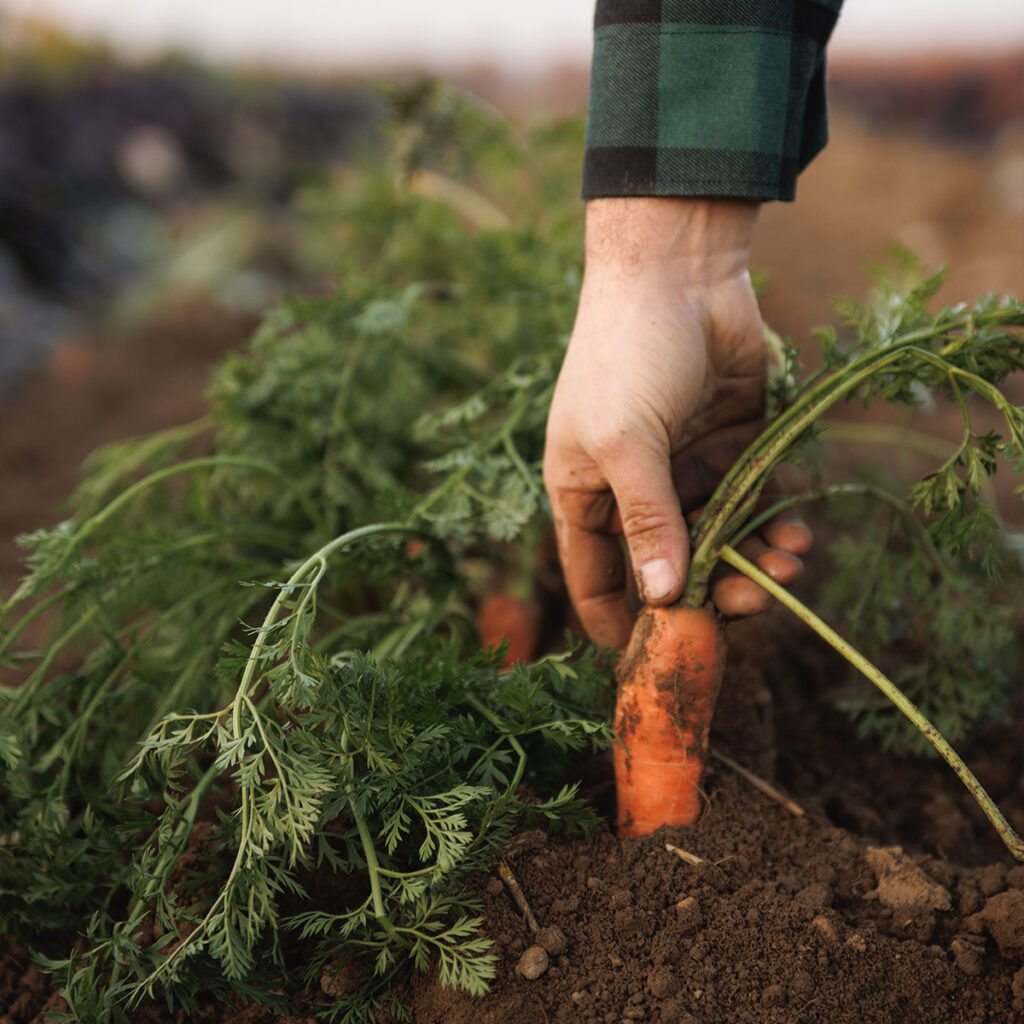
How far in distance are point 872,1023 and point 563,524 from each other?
0.94 meters

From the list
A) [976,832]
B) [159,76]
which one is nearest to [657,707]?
[976,832]

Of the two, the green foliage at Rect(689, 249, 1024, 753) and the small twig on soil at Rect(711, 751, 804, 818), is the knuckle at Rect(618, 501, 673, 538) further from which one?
the small twig on soil at Rect(711, 751, 804, 818)

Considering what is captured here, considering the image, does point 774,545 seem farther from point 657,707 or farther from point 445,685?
point 445,685

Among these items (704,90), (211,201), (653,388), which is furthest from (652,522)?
(211,201)

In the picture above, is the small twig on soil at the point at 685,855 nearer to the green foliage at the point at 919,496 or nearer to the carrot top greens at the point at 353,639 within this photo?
the carrot top greens at the point at 353,639

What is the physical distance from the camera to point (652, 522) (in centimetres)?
155

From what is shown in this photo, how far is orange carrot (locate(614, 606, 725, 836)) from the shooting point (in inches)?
61.9

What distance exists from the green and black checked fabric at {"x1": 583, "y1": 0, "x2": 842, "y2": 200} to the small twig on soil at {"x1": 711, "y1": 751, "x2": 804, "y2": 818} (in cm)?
102

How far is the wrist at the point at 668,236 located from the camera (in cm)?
163

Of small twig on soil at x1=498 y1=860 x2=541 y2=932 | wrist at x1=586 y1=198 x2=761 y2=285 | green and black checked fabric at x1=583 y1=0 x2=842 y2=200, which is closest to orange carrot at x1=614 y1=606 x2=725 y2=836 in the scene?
small twig on soil at x1=498 y1=860 x2=541 y2=932

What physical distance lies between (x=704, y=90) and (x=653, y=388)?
1.73ft

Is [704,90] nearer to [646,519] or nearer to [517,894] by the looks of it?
[646,519]

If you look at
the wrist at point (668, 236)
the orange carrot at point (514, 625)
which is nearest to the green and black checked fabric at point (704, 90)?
the wrist at point (668, 236)

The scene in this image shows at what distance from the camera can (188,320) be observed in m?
5.50
